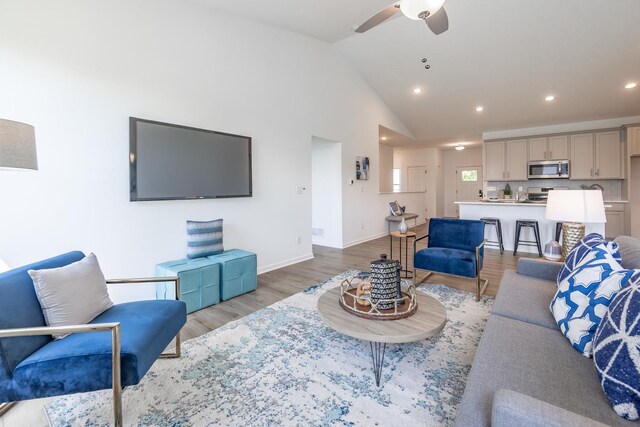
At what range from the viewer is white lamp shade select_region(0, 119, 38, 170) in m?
1.50

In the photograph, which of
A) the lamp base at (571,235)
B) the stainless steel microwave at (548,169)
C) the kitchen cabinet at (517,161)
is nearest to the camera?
the lamp base at (571,235)

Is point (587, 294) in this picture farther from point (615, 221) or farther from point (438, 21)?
point (615, 221)

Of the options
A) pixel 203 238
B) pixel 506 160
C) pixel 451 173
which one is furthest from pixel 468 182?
pixel 203 238

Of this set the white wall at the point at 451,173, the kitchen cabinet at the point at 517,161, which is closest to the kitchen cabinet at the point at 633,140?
the kitchen cabinet at the point at 517,161

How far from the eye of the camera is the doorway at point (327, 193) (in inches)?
228

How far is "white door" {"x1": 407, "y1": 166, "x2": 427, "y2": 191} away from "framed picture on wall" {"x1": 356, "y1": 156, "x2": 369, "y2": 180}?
495 centimetres

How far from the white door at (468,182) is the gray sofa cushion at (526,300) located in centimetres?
920

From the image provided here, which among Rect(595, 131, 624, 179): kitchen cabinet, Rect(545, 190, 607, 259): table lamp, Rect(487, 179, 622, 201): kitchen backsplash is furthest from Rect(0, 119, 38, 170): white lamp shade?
Rect(595, 131, 624, 179): kitchen cabinet

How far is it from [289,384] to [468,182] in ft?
35.5

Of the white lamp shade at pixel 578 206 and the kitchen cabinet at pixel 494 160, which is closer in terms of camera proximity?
the white lamp shade at pixel 578 206

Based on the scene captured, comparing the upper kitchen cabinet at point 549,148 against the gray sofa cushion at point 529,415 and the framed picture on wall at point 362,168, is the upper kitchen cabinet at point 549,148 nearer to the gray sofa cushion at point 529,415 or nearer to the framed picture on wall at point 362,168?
the framed picture on wall at point 362,168

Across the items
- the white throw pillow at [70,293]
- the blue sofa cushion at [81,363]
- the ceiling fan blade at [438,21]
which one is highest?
the ceiling fan blade at [438,21]

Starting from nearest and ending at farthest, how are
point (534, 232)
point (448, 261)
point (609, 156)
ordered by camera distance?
point (448, 261) → point (534, 232) → point (609, 156)

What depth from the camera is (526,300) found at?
75.0 inches
